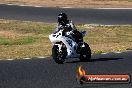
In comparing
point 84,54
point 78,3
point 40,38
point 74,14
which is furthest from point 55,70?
point 78,3

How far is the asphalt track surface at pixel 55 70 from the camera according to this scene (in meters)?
14.8

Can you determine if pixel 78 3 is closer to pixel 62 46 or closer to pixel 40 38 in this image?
pixel 40 38

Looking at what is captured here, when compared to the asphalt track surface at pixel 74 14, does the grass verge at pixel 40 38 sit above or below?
above

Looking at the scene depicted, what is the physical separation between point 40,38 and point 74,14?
8.33 m

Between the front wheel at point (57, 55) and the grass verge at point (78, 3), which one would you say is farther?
the grass verge at point (78, 3)

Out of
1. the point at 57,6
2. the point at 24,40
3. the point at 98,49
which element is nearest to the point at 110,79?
the point at 98,49

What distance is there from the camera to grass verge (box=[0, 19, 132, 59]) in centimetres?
2209

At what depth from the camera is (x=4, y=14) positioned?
113 feet

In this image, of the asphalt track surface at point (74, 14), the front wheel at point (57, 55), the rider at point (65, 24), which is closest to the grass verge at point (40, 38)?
the asphalt track surface at point (74, 14)

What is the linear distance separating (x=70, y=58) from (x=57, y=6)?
58.1 feet

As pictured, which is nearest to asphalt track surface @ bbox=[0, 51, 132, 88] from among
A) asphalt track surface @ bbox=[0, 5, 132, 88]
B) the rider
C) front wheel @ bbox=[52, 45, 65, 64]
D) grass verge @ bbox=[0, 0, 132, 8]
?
asphalt track surface @ bbox=[0, 5, 132, 88]

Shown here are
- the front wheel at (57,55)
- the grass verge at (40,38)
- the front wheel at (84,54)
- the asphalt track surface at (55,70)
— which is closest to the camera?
the asphalt track surface at (55,70)

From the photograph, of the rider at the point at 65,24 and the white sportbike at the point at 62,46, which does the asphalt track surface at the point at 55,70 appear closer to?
the white sportbike at the point at 62,46

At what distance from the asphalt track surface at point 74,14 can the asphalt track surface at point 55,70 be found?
12.5 m
